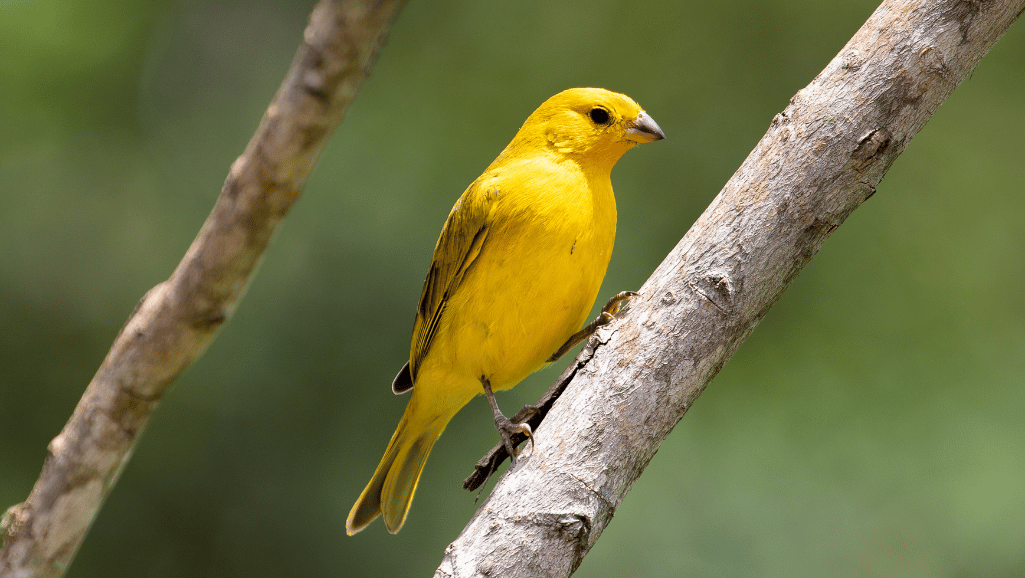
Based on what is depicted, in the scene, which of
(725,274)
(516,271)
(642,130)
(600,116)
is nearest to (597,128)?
(600,116)

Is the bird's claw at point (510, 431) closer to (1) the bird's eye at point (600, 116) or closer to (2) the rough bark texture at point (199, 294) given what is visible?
(2) the rough bark texture at point (199, 294)

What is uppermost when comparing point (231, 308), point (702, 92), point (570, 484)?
point (702, 92)

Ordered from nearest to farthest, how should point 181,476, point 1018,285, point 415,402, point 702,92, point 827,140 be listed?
point 827,140
point 415,402
point 181,476
point 1018,285
point 702,92

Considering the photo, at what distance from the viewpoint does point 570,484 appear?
218 cm

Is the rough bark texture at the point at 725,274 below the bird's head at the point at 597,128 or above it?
below

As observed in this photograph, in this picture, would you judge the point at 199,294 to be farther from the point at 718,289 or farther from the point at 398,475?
the point at 718,289

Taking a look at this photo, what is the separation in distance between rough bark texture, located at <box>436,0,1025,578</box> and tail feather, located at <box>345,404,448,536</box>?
1.38 m

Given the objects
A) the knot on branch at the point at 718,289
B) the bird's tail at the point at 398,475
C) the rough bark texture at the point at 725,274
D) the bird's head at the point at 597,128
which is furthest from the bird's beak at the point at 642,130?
the bird's tail at the point at 398,475

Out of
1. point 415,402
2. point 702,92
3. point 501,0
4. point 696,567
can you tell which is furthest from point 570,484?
point 501,0

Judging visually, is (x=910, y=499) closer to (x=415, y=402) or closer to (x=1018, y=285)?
(x=1018, y=285)

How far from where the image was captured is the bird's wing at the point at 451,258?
3.20m

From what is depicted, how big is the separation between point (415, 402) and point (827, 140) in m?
2.04

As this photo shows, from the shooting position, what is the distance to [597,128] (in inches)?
132

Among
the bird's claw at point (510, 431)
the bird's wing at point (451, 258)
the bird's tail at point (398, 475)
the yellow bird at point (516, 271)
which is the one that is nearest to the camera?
the bird's claw at point (510, 431)
